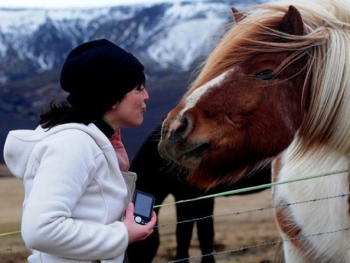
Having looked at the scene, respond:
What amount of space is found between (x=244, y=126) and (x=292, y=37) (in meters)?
0.34

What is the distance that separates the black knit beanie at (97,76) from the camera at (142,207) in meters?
0.25

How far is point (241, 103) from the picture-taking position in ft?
7.50

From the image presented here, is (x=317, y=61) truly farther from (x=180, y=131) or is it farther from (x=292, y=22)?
(x=180, y=131)

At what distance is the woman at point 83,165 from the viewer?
1589 millimetres

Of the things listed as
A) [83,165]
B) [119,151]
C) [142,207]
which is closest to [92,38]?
[119,151]

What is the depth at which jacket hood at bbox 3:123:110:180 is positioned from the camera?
170 centimetres

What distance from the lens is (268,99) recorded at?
2299 millimetres

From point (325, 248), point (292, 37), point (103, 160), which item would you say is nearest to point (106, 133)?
point (103, 160)

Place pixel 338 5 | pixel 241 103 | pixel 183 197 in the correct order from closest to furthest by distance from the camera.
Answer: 1. pixel 241 103
2. pixel 338 5
3. pixel 183 197

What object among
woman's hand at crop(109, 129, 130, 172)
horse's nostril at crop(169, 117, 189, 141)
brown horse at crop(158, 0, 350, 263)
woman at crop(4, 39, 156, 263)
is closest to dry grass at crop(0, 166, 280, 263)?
brown horse at crop(158, 0, 350, 263)

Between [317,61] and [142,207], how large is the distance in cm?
87

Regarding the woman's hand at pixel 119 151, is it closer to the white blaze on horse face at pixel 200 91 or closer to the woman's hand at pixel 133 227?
the woman's hand at pixel 133 227

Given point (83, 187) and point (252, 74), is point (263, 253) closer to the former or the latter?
point (252, 74)

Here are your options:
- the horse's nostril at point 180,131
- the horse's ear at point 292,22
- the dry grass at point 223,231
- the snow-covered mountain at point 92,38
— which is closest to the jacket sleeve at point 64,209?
the horse's nostril at point 180,131
